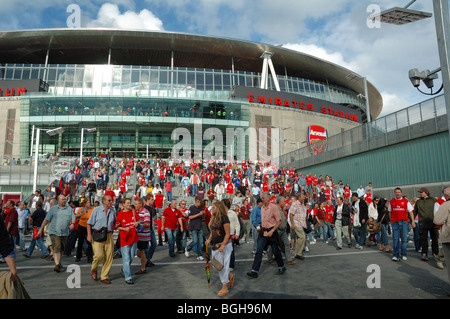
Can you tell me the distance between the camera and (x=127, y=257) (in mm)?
6996

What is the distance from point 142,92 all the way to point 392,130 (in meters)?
32.1

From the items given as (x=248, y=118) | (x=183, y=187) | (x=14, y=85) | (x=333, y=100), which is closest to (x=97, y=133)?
(x=14, y=85)

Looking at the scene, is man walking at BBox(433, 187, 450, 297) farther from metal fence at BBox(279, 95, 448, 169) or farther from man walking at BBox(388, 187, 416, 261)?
metal fence at BBox(279, 95, 448, 169)

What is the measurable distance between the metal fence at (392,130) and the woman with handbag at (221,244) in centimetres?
1455

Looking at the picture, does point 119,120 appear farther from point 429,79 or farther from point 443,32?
point 443,32

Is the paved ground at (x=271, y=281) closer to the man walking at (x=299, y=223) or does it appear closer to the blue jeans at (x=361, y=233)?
the man walking at (x=299, y=223)

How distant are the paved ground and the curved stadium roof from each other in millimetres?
41350

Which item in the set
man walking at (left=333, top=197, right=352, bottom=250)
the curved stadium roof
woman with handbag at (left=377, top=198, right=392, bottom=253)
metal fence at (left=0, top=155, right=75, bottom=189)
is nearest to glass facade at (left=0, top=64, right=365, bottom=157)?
the curved stadium roof

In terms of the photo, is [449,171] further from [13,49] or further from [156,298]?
[13,49]

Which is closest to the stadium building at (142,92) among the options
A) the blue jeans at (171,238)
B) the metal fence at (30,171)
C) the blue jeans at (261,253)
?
the metal fence at (30,171)
